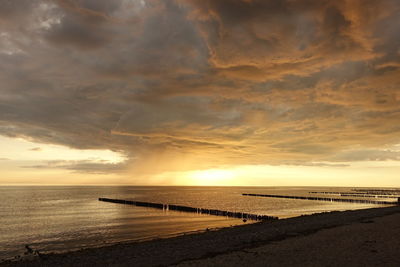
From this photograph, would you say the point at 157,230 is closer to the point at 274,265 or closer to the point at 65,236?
the point at 65,236

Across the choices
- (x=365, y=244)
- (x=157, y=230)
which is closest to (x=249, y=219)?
(x=157, y=230)

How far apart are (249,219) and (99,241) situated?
26736 mm

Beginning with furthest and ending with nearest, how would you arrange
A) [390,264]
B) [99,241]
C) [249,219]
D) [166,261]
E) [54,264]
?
[249,219], [99,241], [54,264], [166,261], [390,264]

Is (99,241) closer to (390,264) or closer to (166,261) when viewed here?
(166,261)

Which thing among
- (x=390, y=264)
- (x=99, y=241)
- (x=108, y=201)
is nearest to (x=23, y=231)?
(x=99, y=241)

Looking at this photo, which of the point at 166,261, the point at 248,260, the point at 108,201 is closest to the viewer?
the point at 248,260

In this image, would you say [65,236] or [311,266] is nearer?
[311,266]

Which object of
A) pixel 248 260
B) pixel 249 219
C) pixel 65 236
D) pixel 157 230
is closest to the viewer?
pixel 248 260

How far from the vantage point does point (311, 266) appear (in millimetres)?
13078

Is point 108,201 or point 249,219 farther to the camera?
point 108,201

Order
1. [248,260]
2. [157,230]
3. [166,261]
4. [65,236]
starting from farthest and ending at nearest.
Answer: [157,230] → [65,236] → [166,261] → [248,260]

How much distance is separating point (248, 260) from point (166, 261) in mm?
4702

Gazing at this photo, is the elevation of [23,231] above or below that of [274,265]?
below

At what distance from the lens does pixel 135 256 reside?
19.0 meters
